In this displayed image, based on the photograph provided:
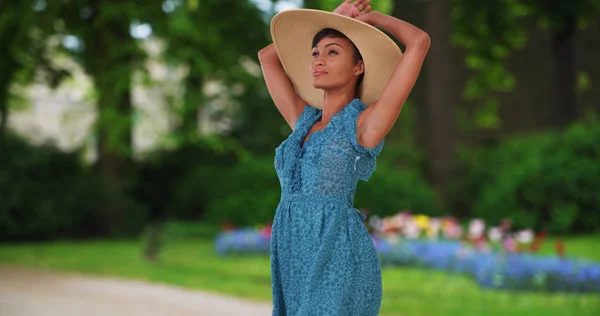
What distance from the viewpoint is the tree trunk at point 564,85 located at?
16875 mm

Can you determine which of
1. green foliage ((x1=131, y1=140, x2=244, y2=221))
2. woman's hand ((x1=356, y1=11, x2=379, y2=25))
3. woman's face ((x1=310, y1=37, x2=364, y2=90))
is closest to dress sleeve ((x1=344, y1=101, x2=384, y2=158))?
woman's face ((x1=310, y1=37, x2=364, y2=90))

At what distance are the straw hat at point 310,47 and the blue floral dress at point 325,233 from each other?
117mm

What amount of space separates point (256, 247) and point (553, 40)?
→ 9.66 meters

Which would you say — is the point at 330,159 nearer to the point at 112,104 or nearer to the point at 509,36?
the point at 112,104

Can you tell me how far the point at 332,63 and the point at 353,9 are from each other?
22cm

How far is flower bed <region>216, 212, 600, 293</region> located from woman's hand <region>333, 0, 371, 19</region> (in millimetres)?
5306

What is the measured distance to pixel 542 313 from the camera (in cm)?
680

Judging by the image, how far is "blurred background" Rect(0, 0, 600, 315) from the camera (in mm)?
9344

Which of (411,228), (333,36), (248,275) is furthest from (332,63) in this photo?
(248,275)

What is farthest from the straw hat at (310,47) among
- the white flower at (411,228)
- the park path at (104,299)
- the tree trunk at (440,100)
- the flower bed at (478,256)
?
the tree trunk at (440,100)

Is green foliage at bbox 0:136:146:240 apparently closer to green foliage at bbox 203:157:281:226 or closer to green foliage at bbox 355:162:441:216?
green foliage at bbox 203:157:281:226

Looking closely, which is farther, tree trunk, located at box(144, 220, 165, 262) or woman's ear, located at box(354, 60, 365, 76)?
tree trunk, located at box(144, 220, 165, 262)

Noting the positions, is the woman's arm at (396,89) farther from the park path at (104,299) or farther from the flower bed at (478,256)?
the flower bed at (478,256)

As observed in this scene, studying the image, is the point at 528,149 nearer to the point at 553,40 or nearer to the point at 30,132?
the point at 553,40
